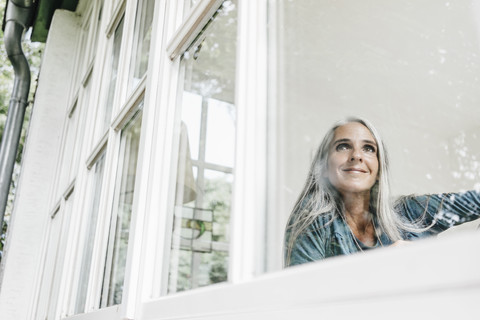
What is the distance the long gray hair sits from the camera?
1.13 m

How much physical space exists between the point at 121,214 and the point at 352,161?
0.68m

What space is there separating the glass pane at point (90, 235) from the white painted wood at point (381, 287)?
3.59ft

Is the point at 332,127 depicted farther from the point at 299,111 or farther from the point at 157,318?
the point at 157,318

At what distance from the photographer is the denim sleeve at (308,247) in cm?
84

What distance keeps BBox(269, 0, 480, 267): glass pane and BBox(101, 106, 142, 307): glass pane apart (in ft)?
1.80

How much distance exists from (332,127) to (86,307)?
0.94m

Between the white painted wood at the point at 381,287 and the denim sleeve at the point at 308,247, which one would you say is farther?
the denim sleeve at the point at 308,247

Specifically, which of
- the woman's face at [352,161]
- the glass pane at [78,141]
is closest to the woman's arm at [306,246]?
the woman's face at [352,161]

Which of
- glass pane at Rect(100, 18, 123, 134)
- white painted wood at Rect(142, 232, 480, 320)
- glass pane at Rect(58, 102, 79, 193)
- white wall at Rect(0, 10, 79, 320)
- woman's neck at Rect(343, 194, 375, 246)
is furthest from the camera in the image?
white wall at Rect(0, 10, 79, 320)

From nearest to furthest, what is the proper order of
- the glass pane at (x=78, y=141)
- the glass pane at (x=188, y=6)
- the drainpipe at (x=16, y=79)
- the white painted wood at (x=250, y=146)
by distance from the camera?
1. the white painted wood at (x=250, y=146)
2. the glass pane at (x=188, y=6)
3. the glass pane at (x=78, y=141)
4. the drainpipe at (x=16, y=79)

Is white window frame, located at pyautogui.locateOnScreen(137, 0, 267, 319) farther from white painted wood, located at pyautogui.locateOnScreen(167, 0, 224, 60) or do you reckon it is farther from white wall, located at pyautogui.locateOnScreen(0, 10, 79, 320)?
white wall, located at pyautogui.locateOnScreen(0, 10, 79, 320)

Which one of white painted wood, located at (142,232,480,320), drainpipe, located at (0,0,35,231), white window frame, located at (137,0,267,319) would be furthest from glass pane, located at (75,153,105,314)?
drainpipe, located at (0,0,35,231)

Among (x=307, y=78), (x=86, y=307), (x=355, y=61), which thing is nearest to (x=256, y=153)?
(x=307, y=78)

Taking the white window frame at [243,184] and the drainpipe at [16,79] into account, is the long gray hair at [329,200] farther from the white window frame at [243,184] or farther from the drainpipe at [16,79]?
the drainpipe at [16,79]
